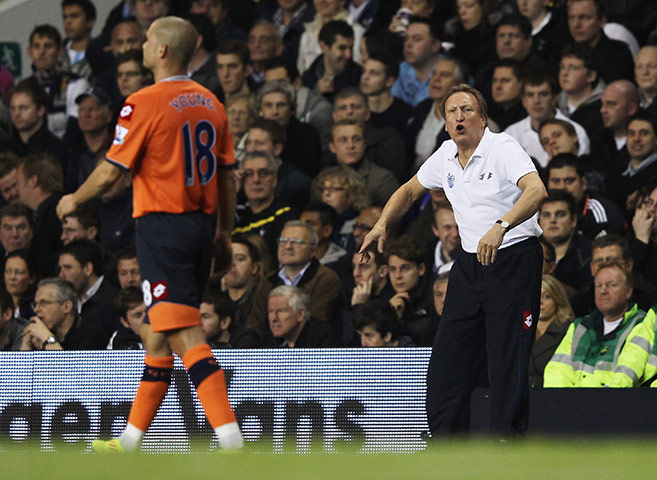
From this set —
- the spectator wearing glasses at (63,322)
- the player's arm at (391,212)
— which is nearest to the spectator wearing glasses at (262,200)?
the spectator wearing glasses at (63,322)

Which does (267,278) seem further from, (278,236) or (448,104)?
(448,104)

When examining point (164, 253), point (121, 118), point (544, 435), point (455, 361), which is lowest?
point (544, 435)

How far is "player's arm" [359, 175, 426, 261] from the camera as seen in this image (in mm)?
7184

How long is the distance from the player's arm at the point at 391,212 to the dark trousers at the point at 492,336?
0.45m

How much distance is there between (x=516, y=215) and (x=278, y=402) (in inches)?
90.4

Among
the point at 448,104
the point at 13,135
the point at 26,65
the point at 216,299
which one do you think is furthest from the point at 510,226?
the point at 26,65

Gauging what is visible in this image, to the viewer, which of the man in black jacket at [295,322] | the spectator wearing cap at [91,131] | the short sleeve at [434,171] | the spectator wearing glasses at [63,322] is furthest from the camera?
the spectator wearing cap at [91,131]

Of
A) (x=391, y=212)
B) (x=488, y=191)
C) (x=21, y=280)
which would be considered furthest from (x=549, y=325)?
(x=21, y=280)

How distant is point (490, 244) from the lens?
6.45 metres

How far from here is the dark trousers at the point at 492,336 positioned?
686 cm

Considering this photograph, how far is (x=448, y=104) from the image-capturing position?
23.0ft

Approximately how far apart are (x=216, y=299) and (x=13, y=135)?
4.65 meters

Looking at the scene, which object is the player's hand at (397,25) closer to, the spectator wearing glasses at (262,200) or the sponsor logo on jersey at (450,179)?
the spectator wearing glasses at (262,200)

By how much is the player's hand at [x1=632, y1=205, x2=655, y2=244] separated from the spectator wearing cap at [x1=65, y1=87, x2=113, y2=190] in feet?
17.4
